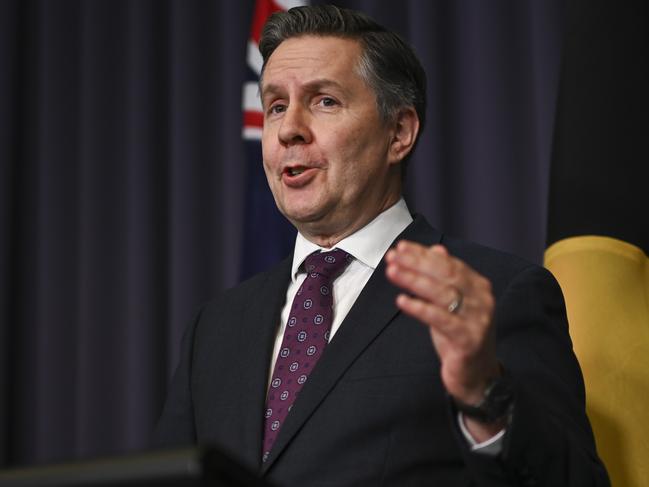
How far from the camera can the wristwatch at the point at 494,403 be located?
1.12 meters

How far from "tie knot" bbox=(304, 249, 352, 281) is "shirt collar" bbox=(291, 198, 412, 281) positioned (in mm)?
15

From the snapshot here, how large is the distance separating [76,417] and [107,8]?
143 cm

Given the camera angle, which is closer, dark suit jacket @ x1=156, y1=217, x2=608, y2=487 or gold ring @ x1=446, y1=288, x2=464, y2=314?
gold ring @ x1=446, y1=288, x2=464, y2=314

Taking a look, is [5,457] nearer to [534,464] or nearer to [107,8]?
[107,8]

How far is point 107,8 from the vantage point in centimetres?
324

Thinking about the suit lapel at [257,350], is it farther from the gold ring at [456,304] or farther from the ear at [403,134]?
the gold ring at [456,304]

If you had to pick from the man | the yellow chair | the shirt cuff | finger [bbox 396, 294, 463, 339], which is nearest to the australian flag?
the man

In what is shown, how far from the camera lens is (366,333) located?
1529 millimetres

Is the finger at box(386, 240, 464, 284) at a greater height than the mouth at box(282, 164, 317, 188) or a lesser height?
greater

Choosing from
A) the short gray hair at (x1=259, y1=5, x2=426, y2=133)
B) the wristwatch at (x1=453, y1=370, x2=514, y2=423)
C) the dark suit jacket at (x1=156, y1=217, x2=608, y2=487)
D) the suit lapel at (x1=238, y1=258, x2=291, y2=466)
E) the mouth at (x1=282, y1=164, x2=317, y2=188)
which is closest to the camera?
the wristwatch at (x1=453, y1=370, x2=514, y2=423)

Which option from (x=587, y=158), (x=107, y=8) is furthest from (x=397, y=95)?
(x=107, y=8)

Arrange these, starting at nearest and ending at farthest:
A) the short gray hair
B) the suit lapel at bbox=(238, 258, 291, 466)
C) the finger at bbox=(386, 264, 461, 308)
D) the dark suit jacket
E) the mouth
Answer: the finger at bbox=(386, 264, 461, 308), the dark suit jacket, the suit lapel at bbox=(238, 258, 291, 466), the mouth, the short gray hair

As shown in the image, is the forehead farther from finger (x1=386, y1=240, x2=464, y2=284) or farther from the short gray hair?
finger (x1=386, y1=240, x2=464, y2=284)

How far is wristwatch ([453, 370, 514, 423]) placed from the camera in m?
1.12
